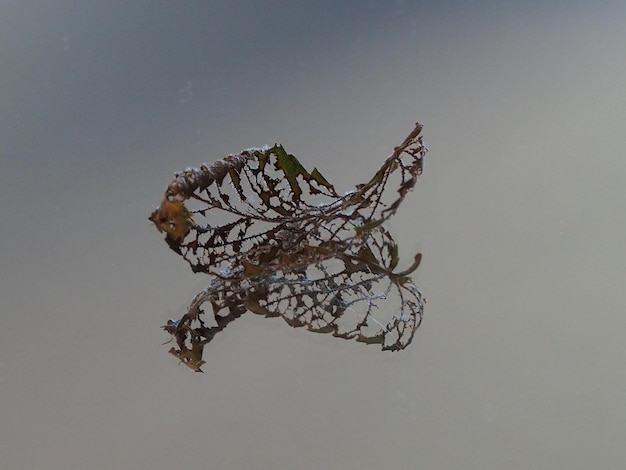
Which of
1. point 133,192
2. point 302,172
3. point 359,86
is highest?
point 359,86

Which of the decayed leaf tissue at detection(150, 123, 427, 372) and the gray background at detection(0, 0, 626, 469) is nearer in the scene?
the decayed leaf tissue at detection(150, 123, 427, 372)

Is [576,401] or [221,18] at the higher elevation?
[221,18]

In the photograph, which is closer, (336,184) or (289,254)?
(289,254)

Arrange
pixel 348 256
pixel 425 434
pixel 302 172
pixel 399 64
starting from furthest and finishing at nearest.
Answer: pixel 399 64, pixel 425 434, pixel 302 172, pixel 348 256

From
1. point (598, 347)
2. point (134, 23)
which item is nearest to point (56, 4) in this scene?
point (134, 23)

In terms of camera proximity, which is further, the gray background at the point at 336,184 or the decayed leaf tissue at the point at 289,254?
the gray background at the point at 336,184

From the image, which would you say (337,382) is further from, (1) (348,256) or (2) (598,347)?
(1) (348,256)

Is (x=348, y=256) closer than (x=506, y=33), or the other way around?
(x=348, y=256)

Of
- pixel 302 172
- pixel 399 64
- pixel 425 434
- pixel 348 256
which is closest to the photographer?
pixel 348 256
